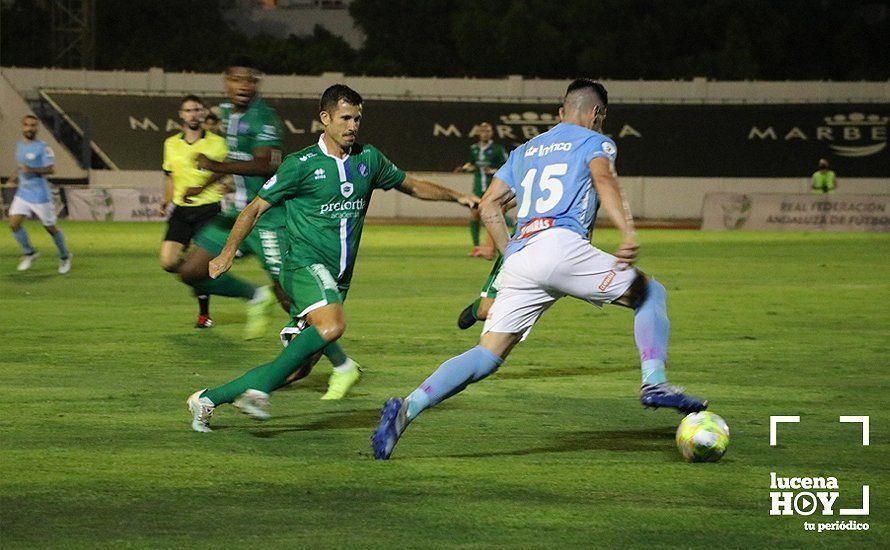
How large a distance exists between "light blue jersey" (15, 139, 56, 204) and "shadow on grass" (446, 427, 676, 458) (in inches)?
536

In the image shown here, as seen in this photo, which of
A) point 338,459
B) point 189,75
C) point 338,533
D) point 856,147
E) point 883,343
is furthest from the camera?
point 189,75

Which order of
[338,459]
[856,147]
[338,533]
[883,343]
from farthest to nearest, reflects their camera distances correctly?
[856,147], [883,343], [338,459], [338,533]

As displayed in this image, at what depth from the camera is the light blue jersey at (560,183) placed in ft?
21.7

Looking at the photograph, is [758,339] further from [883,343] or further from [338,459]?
[338,459]

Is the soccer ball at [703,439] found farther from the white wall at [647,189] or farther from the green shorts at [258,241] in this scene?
the white wall at [647,189]

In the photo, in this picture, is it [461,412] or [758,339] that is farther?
[758,339]

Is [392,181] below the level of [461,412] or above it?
above

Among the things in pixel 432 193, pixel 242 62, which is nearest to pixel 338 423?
pixel 432 193

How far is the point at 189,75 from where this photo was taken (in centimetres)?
4478

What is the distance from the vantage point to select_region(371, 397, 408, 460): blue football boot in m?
6.29

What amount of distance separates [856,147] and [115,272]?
1167 inches

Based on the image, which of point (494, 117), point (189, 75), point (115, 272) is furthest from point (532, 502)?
point (189, 75)

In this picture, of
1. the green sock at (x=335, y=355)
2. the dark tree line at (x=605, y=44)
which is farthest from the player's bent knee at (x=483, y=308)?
the dark tree line at (x=605, y=44)

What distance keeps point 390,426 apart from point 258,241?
4.31 metres
